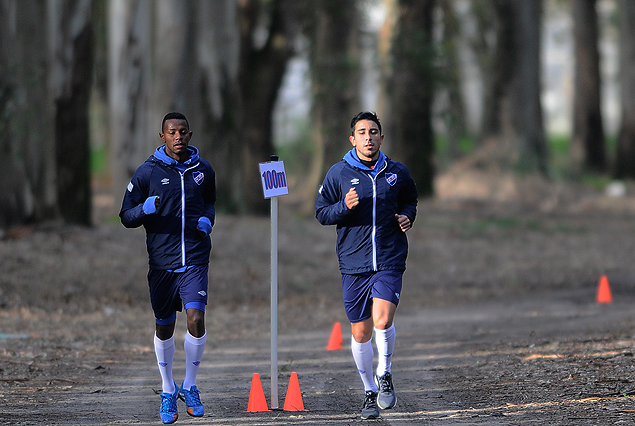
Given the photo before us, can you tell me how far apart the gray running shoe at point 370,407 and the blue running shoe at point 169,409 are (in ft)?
4.44

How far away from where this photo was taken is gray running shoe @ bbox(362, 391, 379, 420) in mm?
6988

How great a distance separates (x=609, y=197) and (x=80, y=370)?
23644 mm

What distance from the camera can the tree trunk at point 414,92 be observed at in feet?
80.6

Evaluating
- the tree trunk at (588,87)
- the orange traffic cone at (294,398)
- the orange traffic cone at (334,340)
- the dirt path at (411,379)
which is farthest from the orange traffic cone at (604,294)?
the tree trunk at (588,87)

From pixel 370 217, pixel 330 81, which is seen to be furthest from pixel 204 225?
pixel 330 81

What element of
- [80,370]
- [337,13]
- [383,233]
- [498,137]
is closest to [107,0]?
[337,13]

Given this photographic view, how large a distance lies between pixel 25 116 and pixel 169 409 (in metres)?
9.69

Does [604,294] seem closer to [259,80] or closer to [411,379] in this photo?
[411,379]

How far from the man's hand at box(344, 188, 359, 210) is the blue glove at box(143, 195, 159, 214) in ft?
4.48

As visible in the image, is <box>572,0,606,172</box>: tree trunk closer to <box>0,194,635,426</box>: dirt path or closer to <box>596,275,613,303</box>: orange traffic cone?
<box>0,194,635,426</box>: dirt path

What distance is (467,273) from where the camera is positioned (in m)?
17.5

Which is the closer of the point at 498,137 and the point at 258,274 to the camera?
the point at 258,274

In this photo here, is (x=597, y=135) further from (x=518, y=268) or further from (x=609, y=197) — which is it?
(x=518, y=268)

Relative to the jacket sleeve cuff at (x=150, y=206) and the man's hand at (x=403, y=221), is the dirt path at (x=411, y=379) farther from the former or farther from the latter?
the jacket sleeve cuff at (x=150, y=206)
